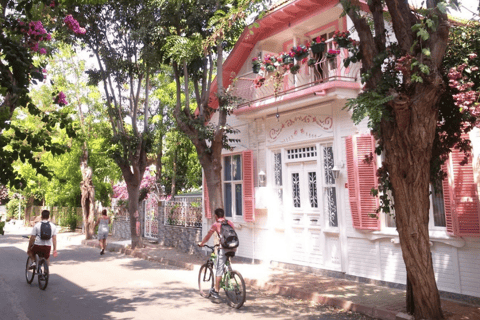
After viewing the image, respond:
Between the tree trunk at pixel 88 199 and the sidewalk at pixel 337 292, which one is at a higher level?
the tree trunk at pixel 88 199

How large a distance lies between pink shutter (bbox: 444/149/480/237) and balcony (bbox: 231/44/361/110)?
3096mm

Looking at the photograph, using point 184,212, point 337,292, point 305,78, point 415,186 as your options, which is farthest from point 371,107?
point 184,212

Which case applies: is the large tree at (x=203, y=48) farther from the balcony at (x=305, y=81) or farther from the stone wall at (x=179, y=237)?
the stone wall at (x=179, y=237)

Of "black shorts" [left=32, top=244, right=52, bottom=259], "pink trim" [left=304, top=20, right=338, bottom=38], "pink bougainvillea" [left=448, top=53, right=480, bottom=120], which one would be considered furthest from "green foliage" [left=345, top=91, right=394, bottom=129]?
"black shorts" [left=32, top=244, right=52, bottom=259]

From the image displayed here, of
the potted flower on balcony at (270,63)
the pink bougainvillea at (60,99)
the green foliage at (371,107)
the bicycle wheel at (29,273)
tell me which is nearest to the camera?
the pink bougainvillea at (60,99)

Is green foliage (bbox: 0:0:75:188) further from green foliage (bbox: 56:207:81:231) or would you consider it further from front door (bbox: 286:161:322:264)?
green foliage (bbox: 56:207:81:231)

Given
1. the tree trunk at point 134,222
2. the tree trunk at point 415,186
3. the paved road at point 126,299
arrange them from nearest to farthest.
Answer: the tree trunk at point 415,186
the paved road at point 126,299
the tree trunk at point 134,222

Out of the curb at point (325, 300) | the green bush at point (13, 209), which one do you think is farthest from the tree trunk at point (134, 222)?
the green bush at point (13, 209)

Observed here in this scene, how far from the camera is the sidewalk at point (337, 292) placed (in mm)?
6645

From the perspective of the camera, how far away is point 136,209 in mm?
16266

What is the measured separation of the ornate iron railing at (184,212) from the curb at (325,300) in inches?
238

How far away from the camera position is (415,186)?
5.92 metres

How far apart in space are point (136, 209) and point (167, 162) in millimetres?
10478

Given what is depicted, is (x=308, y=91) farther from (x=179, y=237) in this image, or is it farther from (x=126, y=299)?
(x=179, y=237)
